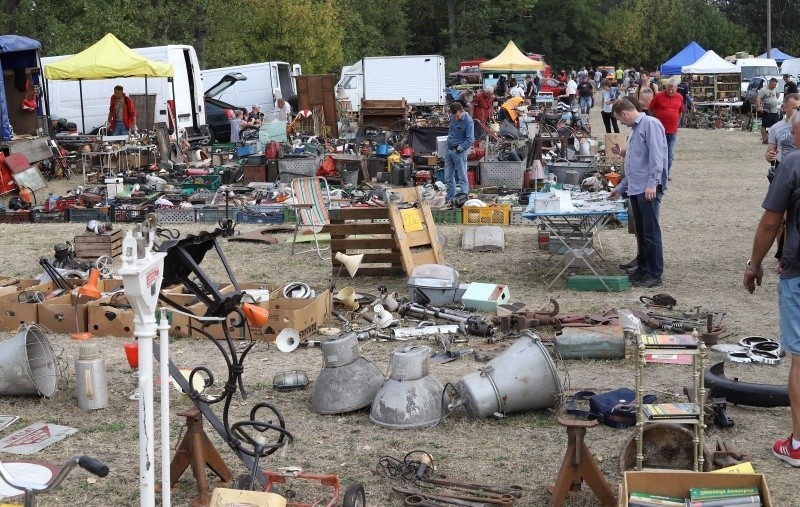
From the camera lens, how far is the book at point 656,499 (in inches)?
176

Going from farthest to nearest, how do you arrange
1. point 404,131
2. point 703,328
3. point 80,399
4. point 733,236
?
point 404,131, point 733,236, point 703,328, point 80,399

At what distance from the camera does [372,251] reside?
11.0 metres

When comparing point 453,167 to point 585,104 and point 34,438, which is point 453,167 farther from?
point 585,104

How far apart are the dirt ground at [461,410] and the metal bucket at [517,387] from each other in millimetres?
87

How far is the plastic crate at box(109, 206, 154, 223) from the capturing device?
14.5 metres

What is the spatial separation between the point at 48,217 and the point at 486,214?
636cm

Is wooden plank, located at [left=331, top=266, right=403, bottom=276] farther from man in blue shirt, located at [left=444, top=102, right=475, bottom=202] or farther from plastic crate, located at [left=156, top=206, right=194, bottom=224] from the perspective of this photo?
plastic crate, located at [left=156, top=206, right=194, bottom=224]

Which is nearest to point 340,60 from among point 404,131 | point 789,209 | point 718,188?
point 404,131

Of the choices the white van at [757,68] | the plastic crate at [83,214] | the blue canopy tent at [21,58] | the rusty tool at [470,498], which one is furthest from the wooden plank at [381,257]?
the white van at [757,68]

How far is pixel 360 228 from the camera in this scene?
1052 cm

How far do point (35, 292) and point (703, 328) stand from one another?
5.75 m

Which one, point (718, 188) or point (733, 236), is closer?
point (733, 236)

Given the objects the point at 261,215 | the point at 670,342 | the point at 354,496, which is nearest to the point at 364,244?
the point at 261,215

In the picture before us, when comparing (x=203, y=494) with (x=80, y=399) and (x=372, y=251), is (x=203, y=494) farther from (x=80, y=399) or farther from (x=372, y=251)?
(x=372, y=251)
